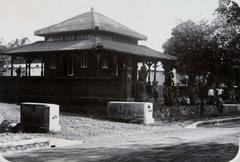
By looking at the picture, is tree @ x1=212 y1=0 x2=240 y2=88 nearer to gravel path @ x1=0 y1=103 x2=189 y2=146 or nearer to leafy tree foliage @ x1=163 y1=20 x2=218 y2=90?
leafy tree foliage @ x1=163 y1=20 x2=218 y2=90

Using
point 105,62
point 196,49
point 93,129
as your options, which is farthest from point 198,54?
point 93,129

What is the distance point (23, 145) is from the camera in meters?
11.3

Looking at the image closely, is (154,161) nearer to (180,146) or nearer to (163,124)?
(180,146)

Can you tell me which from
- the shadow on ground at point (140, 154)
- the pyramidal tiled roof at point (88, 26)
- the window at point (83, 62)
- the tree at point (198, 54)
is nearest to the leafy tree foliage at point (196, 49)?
the tree at point (198, 54)

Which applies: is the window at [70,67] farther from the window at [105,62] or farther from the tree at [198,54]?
the tree at [198,54]

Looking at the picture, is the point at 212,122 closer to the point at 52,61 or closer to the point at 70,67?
the point at 70,67

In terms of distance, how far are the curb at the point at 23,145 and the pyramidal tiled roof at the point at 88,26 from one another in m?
16.2

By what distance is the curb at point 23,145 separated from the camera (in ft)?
35.4

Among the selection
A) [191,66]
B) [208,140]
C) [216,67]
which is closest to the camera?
[208,140]

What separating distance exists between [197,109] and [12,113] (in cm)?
1207

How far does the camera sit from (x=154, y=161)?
9.35 meters

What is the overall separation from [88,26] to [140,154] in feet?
60.4

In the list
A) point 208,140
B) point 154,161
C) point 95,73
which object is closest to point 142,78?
point 95,73

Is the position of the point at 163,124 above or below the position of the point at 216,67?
below
